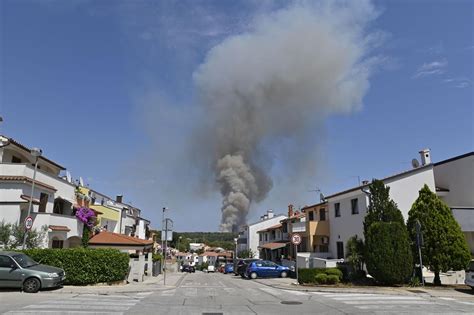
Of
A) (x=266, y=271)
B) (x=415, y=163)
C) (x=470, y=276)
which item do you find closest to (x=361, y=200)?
(x=415, y=163)

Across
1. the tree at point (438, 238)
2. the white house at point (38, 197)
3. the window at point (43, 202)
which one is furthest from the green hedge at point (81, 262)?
the tree at point (438, 238)

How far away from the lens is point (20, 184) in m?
24.5

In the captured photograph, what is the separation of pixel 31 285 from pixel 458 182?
30831 mm

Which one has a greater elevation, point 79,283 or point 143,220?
point 143,220

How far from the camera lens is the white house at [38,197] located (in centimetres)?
2422

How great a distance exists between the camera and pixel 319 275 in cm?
2145

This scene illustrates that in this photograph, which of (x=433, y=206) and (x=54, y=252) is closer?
(x=54, y=252)

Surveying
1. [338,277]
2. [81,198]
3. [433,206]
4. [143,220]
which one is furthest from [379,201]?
[143,220]

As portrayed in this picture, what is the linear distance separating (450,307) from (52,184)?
26.2m

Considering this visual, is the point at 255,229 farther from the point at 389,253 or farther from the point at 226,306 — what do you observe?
the point at 226,306

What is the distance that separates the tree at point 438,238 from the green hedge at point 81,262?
16.6 meters

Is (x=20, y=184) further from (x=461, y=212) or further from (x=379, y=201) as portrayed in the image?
(x=461, y=212)

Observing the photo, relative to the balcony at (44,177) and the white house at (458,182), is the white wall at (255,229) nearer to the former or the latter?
the white house at (458,182)

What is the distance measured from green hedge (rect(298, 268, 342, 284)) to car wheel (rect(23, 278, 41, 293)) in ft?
45.6
